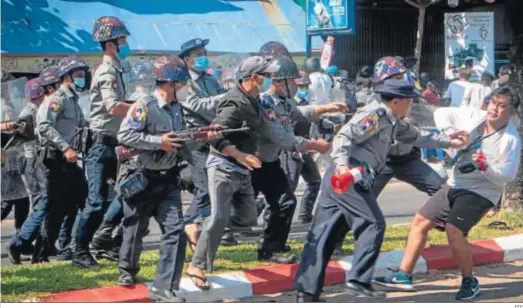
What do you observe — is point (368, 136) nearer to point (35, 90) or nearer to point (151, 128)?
point (151, 128)

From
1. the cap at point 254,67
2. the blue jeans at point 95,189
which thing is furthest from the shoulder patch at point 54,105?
the cap at point 254,67

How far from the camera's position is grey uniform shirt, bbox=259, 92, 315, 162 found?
7477 mm

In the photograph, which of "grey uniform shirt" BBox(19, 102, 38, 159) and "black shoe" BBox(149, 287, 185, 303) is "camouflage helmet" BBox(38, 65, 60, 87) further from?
"black shoe" BBox(149, 287, 185, 303)

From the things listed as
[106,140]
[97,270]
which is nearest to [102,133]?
[106,140]

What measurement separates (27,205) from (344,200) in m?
4.16

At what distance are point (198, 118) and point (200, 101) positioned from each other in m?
0.15

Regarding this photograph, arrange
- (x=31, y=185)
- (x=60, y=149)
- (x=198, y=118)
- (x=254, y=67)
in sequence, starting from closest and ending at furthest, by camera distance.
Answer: (x=254, y=67)
(x=60, y=149)
(x=198, y=118)
(x=31, y=185)

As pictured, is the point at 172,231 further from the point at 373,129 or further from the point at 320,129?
the point at 320,129

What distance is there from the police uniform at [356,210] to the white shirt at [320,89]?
5.40 m

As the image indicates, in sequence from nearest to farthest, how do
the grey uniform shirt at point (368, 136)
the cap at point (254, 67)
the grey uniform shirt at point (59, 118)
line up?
the grey uniform shirt at point (368, 136) → the cap at point (254, 67) → the grey uniform shirt at point (59, 118)

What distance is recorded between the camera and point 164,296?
273 inches

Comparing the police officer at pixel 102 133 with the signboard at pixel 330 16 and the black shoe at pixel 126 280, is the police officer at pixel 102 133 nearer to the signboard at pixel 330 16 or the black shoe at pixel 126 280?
the black shoe at pixel 126 280

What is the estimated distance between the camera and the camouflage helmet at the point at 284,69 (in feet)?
25.9

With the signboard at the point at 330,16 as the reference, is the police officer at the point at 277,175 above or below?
below
